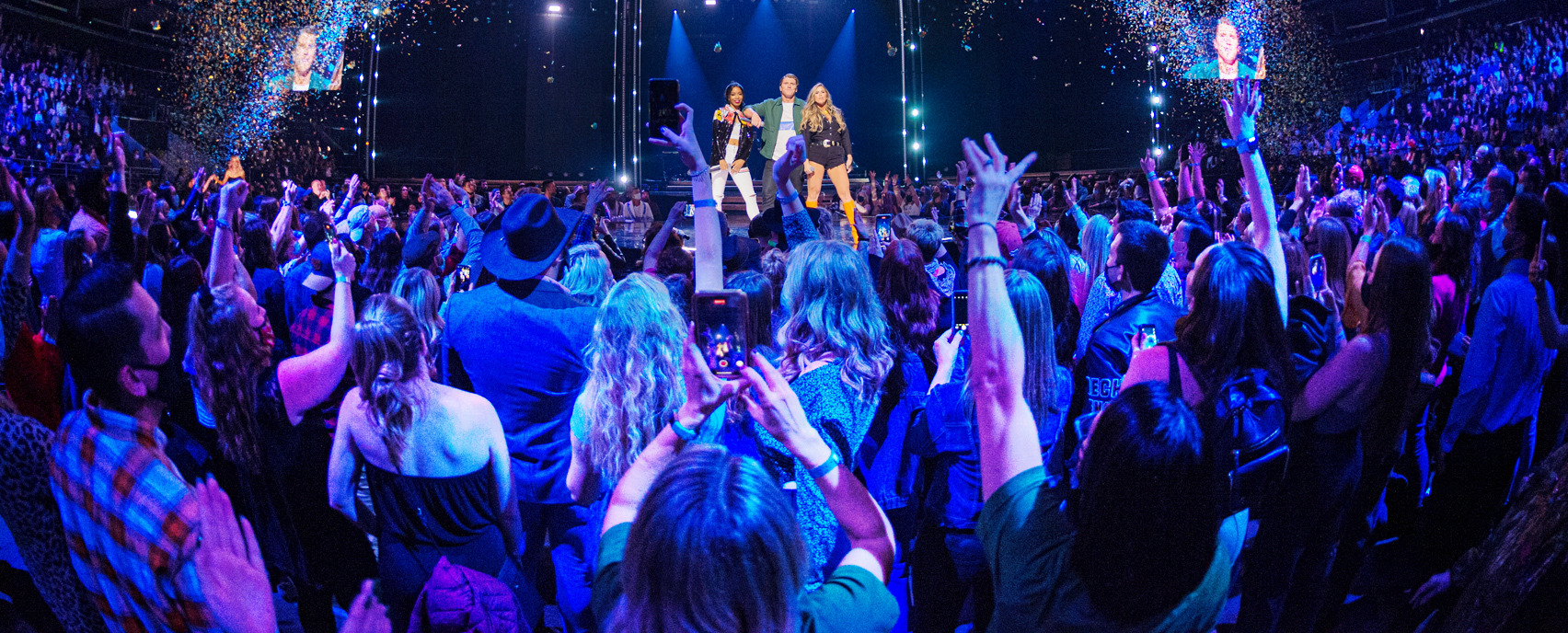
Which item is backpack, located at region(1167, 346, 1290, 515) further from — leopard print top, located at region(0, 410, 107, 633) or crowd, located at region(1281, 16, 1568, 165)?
crowd, located at region(1281, 16, 1568, 165)

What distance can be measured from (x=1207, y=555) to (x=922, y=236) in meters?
3.36

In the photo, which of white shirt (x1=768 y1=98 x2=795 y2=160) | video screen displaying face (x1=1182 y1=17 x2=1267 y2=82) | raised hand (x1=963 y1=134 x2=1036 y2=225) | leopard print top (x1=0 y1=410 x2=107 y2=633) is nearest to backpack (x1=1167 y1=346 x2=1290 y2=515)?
raised hand (x1=963 y1=134 x2=1036 y2=225)

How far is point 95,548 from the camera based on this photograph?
5.78ft

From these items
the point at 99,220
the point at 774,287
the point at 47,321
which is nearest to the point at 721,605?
the point at 774,287

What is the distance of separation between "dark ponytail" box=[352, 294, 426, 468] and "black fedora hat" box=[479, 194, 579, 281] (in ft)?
2.18

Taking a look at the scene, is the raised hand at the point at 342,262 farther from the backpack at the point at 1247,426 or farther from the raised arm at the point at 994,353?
the backpack at the point at 1247,426

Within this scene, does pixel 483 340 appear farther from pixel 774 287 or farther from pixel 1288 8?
pixel 1288 8

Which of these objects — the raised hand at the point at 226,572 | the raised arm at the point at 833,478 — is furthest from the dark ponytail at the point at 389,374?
the raised arm at the point at 833,478

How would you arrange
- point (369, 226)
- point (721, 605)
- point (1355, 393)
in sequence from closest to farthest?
point (721, 605), point (1355, 393), point (369, 226)

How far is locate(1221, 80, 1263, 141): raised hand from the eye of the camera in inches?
137

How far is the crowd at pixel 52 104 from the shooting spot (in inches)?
627

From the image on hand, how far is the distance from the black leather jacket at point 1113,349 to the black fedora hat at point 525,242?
1771 mm

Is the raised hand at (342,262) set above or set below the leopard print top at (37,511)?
above

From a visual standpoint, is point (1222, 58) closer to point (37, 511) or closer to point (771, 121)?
point (771, 121)
